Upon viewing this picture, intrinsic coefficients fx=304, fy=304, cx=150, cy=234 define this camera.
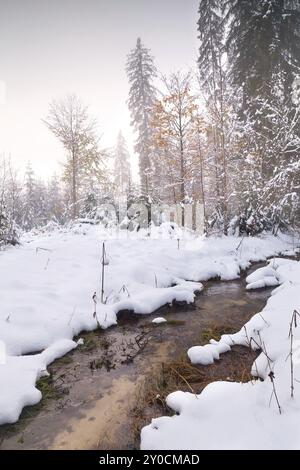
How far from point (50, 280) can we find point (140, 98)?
2153 centimetres

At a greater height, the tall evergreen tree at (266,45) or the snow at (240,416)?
the tall evergreen tree at (266,45)

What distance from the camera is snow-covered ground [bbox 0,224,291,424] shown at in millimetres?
4055

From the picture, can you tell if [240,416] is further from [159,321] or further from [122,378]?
[159,321]

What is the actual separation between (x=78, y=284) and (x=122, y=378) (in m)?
2.88

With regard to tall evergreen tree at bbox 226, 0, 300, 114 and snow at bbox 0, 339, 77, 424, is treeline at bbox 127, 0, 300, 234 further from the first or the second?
snow at bbox 0, 339, 77, 424

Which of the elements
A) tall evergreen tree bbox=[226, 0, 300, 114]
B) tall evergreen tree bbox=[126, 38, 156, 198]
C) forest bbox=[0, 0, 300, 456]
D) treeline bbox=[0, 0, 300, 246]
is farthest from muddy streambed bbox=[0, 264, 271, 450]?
tall evergreen tree bbox=[126, 38, 156, 198]

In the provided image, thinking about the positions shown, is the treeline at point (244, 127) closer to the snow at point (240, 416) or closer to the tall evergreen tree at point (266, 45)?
the tall evergreen tree at point (266, 45)

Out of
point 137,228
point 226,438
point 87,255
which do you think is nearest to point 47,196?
point 137,228

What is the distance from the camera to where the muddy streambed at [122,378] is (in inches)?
117

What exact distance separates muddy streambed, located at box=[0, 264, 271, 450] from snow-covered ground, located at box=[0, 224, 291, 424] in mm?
228

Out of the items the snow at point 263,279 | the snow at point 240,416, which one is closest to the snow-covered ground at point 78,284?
the snow at point 263,279

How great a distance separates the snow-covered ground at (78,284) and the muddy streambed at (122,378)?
23 centimetres

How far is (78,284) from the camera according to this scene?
6453 mm

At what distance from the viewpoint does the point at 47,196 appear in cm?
4134
